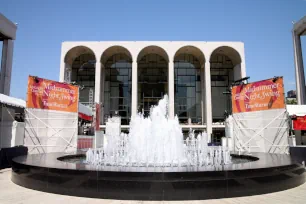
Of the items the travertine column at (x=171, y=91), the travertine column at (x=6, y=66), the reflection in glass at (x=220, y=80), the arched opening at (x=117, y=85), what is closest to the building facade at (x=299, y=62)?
the reflection in glass at (x=220, y=80)

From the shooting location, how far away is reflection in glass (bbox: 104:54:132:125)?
36.2 metres

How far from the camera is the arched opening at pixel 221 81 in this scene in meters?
36.4

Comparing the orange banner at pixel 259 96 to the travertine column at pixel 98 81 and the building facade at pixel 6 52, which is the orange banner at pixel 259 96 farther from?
the building facade at pixel 6 52

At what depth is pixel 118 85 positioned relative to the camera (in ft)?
121

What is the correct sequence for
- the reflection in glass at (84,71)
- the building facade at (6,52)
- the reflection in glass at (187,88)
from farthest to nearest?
the reflection in glass at (84,71), the reflection in glass at (187,88), the building facade at (6,52)

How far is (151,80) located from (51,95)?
956 inches

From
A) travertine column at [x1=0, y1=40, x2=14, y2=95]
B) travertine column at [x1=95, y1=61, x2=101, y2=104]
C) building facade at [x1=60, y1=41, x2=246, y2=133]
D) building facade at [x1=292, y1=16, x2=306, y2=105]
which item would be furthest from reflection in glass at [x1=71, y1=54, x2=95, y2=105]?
building facade at [x1=292, y1=16, x2=306, y2=105]

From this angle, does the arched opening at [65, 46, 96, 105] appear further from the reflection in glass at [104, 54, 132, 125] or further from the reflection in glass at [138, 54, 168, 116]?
the reflection in glass at [138, 54, 168, 116]

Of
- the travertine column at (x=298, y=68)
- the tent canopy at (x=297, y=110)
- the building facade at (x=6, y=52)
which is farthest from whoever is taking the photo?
the travertine column at (x=298, y=68)

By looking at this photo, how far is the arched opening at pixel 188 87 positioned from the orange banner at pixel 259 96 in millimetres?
20354

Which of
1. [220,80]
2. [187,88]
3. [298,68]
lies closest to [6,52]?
[187,88]

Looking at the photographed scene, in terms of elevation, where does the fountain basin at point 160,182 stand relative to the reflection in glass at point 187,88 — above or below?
below

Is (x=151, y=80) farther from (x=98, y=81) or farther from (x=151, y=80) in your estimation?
(x=98, y=81)

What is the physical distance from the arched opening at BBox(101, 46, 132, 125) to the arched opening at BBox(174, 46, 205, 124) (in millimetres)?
7602
